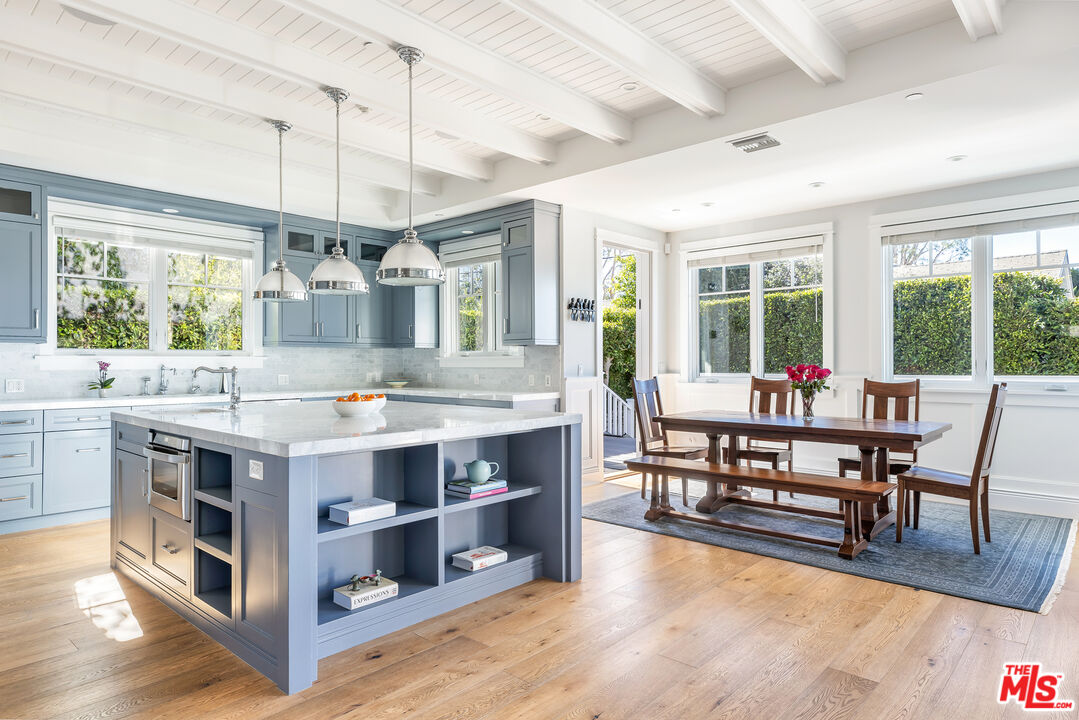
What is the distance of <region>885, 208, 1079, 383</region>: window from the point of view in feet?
16.5

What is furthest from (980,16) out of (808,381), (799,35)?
(808,381)

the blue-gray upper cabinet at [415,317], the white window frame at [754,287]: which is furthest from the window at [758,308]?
the blue-gray upper cabinet at [415,317]

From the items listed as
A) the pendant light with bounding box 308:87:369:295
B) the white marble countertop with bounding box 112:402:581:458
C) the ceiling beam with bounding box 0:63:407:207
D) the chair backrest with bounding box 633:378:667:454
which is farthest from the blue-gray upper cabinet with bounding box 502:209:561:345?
the pendant light with bounding box 308:87:369:295

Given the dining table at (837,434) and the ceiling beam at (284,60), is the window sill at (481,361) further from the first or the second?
the ceiling beam at (284,60)

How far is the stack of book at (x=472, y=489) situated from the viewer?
3096mm

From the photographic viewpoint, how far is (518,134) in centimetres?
488

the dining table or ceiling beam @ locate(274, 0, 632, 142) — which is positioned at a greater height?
ceiling beam @ locate(274, 0, 632, 142)

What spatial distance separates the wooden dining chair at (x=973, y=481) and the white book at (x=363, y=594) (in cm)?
311

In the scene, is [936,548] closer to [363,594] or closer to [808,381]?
[808,381]

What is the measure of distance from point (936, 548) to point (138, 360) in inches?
246

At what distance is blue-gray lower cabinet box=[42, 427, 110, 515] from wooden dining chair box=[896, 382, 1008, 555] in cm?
536

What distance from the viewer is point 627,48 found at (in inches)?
132

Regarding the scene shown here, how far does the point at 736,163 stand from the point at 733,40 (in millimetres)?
1319

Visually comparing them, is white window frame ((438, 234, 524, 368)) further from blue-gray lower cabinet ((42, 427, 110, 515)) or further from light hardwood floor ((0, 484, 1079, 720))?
→ light hardwood floor ((0, 484, 1079, 720))
